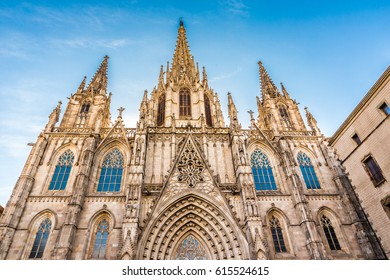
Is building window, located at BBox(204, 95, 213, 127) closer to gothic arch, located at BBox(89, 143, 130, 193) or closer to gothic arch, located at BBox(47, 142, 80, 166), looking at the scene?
gothic arch, located at BBox(89, 143, 130, 193)

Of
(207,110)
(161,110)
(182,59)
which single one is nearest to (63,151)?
(161,110)

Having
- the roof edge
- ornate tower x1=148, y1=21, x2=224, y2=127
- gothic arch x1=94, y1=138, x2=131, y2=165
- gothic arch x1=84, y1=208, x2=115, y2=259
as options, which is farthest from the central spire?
gothic arch x1=84, y1=208, x2=115, y2=259

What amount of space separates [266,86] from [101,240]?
85.0ft

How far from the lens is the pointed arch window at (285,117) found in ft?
83.6

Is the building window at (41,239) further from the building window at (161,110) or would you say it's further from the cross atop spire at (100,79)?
the cross atop spire at (100,79)

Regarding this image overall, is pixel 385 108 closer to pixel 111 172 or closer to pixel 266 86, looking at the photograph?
pixel 266 86

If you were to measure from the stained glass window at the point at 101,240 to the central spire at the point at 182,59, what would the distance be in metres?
20.8

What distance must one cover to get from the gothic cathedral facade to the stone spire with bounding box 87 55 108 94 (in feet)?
13.1

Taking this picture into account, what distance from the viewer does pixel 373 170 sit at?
15445 mm

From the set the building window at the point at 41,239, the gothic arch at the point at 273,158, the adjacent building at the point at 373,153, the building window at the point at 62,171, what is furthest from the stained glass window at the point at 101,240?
the adjacent building at the point at 373,153

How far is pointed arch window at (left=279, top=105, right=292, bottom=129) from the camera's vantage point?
25.5 m

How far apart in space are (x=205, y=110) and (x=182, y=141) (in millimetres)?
7126

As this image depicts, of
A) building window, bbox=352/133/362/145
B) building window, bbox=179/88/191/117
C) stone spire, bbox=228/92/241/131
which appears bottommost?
building window, bbox=352/133/362/145

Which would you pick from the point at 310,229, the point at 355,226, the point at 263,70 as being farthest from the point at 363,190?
the point at 263,70
